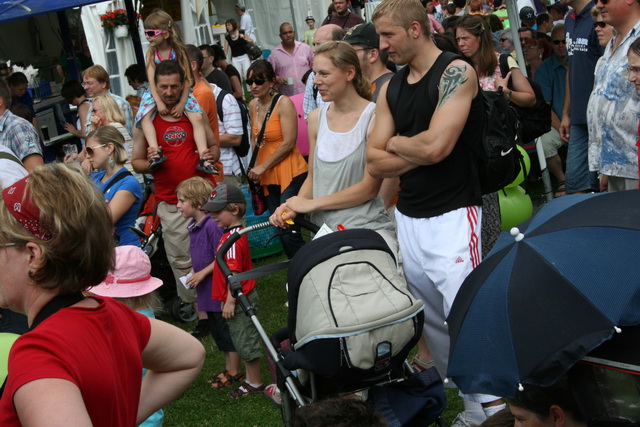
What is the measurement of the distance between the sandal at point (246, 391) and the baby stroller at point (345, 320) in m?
1.84

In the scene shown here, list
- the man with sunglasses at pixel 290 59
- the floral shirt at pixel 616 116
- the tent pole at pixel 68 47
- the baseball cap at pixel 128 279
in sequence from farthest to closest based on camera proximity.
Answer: the tent pole at pixel 68 47 < the man with sunglasses at pixel 290 59 < the floral shirt at pixel 616 116 < the baseball cap at pixel 128 279

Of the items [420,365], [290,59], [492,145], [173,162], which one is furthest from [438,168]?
[290,59]

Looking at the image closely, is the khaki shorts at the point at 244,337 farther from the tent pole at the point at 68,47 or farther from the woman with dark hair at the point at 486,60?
the tent pole at the point at 68,47

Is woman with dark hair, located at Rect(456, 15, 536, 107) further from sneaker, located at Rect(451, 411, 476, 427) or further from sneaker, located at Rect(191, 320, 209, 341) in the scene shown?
sneaker, located at Rect(451, 411, 476, 427)

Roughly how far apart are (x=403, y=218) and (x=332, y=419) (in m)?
1.72

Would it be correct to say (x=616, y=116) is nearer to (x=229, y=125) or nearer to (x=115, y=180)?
(x=115, y=180)

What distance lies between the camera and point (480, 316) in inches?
109

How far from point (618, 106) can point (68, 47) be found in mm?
12138

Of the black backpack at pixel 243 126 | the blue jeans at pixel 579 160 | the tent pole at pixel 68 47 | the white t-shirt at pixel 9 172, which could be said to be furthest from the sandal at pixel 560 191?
the tent pole at pixel 68 47

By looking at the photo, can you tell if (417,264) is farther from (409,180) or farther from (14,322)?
(14,322)

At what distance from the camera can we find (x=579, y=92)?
7258 mm

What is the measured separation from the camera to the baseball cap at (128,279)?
12.8 ft

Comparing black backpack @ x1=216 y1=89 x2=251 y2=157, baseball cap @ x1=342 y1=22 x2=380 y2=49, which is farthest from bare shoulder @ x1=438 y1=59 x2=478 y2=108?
black backpack @ x1=216 y1=89 x2=251 y2=157

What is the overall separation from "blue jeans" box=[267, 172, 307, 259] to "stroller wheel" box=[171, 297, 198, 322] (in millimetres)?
1018
